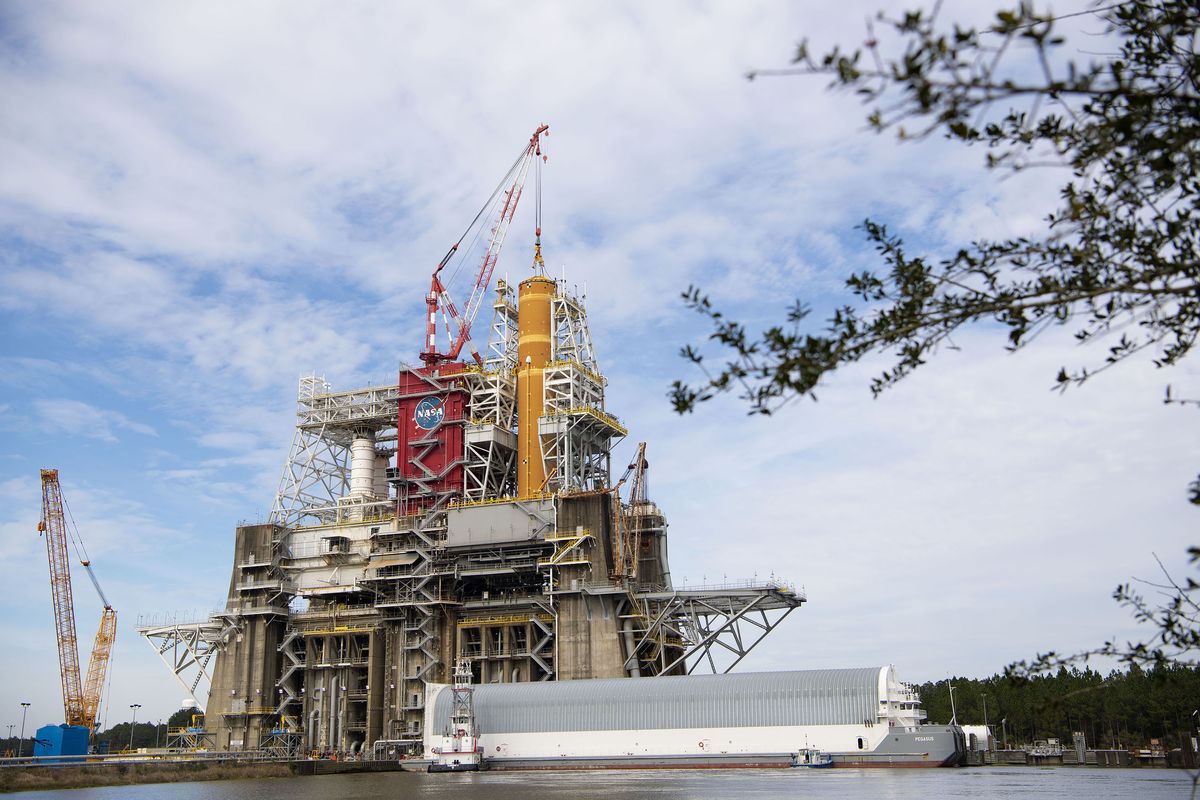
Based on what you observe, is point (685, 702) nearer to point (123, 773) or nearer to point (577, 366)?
point (577, 366)

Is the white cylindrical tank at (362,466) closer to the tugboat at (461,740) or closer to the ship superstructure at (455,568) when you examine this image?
the ship superstructure at (455,568)

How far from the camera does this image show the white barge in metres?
89.9

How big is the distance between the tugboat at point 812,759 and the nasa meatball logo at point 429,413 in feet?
186

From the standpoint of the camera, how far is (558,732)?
98875 millimetres

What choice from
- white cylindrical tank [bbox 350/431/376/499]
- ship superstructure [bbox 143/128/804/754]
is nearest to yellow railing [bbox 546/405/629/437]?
ship superstructure [bbox 143/128/804/754]

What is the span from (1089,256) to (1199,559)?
464cm

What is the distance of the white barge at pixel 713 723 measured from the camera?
8994 cm

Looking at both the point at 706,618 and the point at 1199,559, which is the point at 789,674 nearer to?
the point at 706,618

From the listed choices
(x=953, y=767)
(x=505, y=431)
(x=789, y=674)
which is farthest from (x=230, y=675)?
(x=953, y=767)

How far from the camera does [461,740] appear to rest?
327 ft

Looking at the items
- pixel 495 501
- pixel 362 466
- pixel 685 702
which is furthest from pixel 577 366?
pixel 685 702

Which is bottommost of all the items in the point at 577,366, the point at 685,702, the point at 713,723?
the point at 713,723

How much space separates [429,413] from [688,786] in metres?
66.6

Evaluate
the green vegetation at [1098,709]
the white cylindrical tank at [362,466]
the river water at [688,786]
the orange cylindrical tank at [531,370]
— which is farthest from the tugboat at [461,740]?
the green vegetation at [1098,709]
